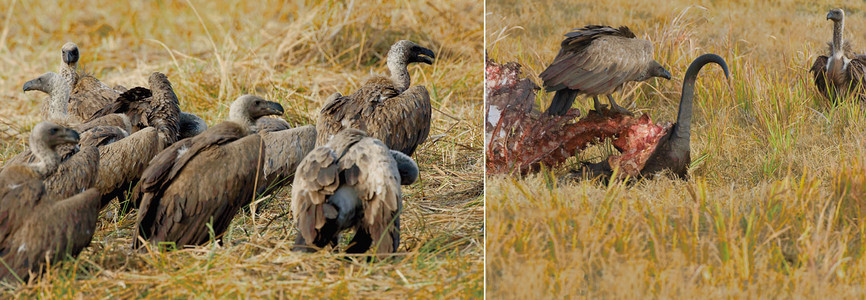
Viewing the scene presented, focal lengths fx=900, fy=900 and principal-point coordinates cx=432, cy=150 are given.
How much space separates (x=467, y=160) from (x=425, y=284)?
3.10 metres

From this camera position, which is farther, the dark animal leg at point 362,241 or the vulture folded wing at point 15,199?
the dark animal leg at point 362,241

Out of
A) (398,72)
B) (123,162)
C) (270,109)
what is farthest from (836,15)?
(123,162)

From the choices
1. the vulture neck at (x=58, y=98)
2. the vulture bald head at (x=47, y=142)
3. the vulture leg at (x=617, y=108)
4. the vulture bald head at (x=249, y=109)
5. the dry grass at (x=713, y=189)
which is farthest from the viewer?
the vulture neck at (x=58, y=98)

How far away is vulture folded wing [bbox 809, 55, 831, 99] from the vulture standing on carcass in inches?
144

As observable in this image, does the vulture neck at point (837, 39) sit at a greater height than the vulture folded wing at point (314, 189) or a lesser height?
greater

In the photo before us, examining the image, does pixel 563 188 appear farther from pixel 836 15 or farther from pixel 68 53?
pixel 68 53

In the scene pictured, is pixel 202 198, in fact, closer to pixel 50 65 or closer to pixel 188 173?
pixel 188 173

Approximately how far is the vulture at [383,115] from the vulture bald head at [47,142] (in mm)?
1804

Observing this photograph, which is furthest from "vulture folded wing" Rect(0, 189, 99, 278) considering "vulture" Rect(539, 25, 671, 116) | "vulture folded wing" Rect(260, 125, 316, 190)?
"vulture" Rect(539, 25, 671, 116)

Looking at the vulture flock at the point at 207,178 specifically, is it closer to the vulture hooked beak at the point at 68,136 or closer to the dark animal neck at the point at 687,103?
the vulture hooked beak at the point at 68,136

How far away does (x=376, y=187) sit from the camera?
4.50 metres

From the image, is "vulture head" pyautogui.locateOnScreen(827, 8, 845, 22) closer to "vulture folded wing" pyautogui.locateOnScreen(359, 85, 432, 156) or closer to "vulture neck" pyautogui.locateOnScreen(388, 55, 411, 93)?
"vulture folded wing" pyautogui.locateOnScreen(359, 85, 432, 156)

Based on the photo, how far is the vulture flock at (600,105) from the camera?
4.33 m

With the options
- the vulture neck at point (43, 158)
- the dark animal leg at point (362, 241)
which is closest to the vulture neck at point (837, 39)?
the dark animal leg at point (362, 241)
